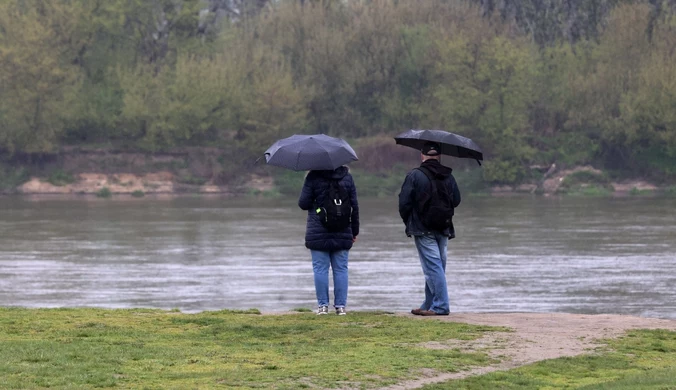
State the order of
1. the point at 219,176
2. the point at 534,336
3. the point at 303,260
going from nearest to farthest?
the point at 534,336, the point at 303,260, the point at 219,176

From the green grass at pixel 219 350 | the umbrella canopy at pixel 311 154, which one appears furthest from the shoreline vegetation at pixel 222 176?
the green grass at pixel 219 350

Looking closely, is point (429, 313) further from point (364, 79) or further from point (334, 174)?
point (364, 79)

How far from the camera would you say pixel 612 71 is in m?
77.5

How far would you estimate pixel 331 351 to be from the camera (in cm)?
1196

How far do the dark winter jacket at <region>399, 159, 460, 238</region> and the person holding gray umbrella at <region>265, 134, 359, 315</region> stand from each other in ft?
1.70

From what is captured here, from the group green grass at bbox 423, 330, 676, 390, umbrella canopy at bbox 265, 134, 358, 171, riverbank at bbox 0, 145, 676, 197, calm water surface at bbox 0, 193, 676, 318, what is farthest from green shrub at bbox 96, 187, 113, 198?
green grass at bbox 423, 330, 676, 390

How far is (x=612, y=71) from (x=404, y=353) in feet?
223

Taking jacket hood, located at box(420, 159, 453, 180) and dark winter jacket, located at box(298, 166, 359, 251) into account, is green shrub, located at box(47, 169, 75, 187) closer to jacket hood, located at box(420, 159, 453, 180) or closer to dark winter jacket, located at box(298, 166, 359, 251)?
dark winter jacket, located at box(298, 166, 359, 251)

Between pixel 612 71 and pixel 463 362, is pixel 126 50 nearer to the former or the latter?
pixel 612 71

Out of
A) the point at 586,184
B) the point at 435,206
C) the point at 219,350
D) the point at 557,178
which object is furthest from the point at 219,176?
the point at 219,350

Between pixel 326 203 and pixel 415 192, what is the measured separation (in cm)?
94

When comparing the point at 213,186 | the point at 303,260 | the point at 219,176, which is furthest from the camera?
the point at 219,176

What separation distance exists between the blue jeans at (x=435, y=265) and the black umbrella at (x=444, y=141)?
1020mm

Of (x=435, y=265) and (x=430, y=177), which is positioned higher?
(x=430, y=177)
